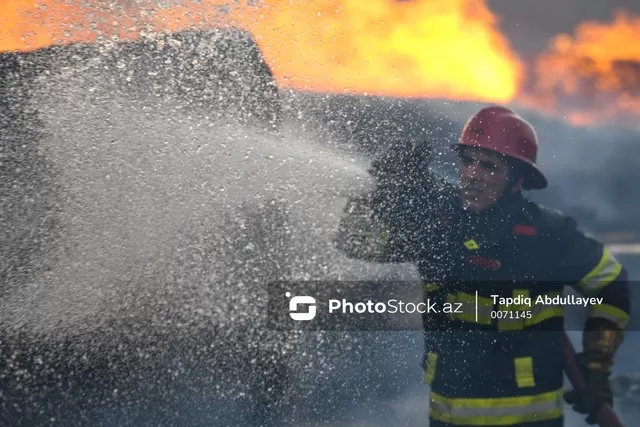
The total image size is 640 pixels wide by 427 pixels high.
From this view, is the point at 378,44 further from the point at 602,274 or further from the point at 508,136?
the point at 602,274

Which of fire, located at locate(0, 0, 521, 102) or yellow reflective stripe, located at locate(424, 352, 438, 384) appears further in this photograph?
yellow reflective stripe, located at locate(424, 352, 438, 384)

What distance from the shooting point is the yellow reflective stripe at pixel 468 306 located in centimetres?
185

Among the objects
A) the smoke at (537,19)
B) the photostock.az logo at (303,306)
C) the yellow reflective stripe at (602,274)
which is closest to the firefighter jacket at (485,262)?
the yellow reflective stripe at (602,274)

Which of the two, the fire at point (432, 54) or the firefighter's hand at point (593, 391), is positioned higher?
the fire at point (432, 54)

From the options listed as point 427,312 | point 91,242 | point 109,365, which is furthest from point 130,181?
point 427,312

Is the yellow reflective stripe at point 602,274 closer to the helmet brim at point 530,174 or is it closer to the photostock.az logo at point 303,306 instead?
the helmet brim at point 530,174

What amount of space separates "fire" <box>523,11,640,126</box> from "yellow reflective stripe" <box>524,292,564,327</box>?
1.57 feet

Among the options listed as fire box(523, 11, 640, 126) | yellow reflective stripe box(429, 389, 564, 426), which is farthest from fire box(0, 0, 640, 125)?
yellow reflective stripe box(429, 389, 564, 426)

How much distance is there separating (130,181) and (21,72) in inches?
18.5

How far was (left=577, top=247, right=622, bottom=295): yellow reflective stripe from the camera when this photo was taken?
181 cm

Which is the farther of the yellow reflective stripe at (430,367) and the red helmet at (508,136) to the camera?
the yellow reflective stripe at (430,367)

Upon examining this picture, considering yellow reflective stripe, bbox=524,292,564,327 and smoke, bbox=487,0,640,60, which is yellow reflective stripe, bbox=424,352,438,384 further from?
smoke, bbox=487,0,640,60

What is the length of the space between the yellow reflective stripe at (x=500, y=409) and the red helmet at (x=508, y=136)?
64cm

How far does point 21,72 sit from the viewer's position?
6.79 ft
